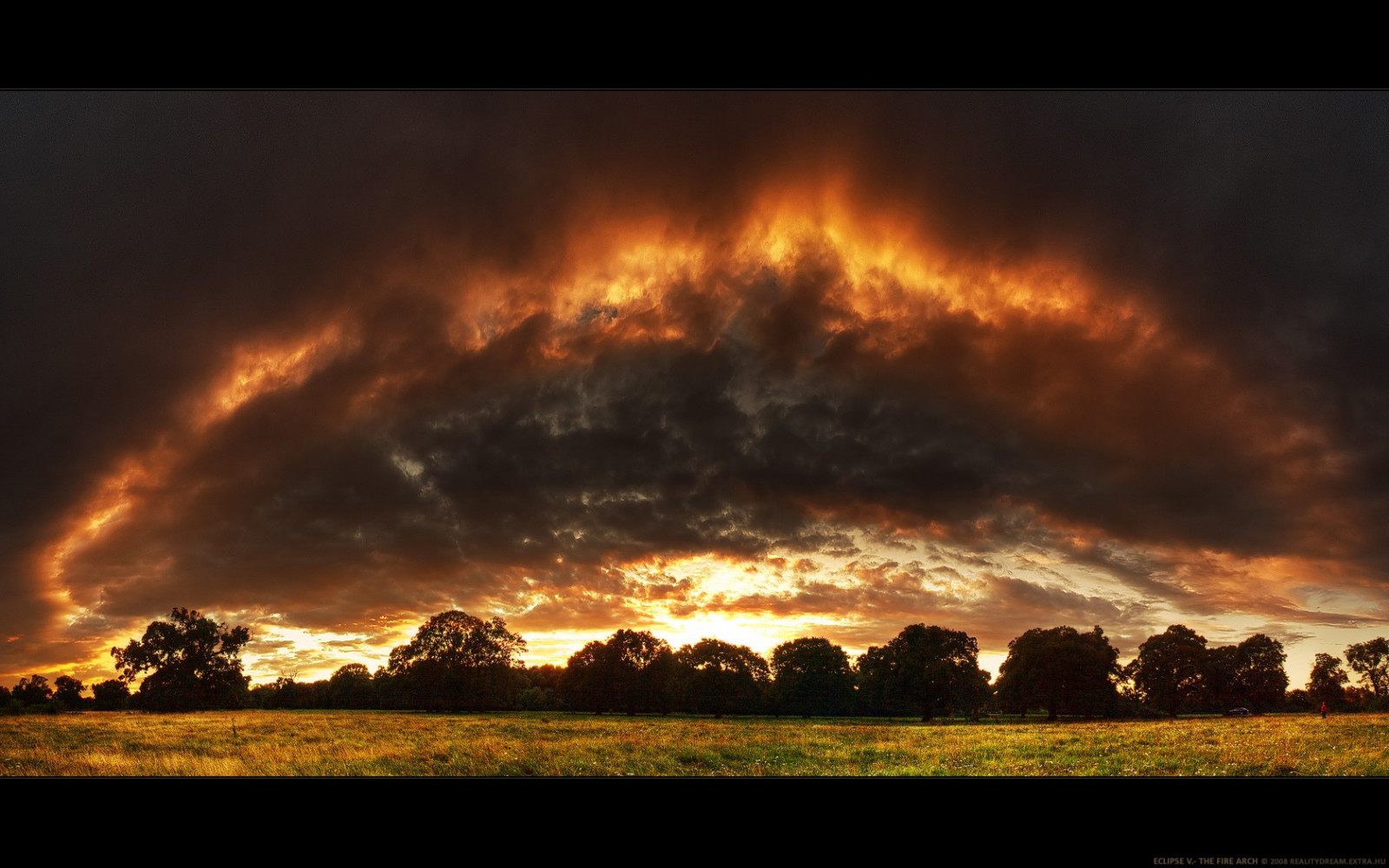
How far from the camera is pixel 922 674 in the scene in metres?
16.3

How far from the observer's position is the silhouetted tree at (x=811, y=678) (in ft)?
52.4

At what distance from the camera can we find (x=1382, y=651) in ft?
33.2

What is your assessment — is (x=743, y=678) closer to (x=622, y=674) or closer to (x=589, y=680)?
(x=622, y=674)

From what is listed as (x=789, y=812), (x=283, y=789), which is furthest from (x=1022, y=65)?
(x=283, y=789)

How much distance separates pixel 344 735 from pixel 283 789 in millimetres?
8931

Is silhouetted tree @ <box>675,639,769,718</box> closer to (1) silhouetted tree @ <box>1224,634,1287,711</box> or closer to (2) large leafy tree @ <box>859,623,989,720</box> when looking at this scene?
(2) large leafy tree @ <box>859,623,989,720</box>

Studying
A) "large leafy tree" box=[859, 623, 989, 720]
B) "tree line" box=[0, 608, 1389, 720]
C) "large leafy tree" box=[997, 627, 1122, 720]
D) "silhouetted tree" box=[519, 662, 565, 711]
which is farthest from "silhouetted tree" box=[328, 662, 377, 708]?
"large leafy tree" box=[997, 627, 1122, 720]

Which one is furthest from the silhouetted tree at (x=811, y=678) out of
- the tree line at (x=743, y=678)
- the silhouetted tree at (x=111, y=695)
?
the silhouetted tree at (x=111, y=695)

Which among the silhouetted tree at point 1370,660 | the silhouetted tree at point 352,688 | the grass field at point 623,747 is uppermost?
the silhouetted tree at point 1370,660

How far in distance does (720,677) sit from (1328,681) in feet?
35.2

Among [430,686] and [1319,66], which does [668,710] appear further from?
[1319,66]

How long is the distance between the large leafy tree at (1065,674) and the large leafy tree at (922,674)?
3.36 ft

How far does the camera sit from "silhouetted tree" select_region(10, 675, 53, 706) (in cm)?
894

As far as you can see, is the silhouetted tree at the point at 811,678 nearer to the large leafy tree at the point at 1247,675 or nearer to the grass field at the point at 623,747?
the grass field at the point at 623,747
